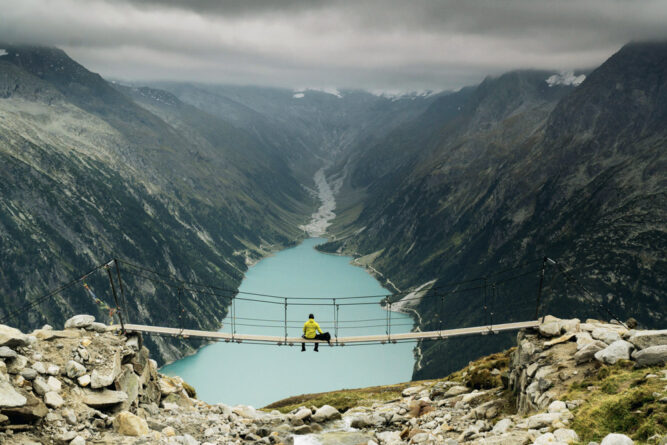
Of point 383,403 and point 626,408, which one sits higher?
point 626,408

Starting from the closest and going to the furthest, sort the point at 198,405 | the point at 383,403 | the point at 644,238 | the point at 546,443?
the point at 546,443 < the point at 198,405 < the point at 383,403 < the point at 644,238

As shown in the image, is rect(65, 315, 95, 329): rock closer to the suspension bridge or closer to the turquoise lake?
the suspension bridge

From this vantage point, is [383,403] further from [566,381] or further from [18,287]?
[18,287]

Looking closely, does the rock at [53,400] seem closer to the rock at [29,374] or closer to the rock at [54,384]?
the rock at [54,384]

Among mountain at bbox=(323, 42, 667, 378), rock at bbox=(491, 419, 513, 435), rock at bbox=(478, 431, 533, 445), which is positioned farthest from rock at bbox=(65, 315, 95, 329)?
mountain at bbox=(323, 42, 667, 378)

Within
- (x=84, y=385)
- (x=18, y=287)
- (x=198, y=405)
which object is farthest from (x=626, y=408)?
(x=18, y=287)

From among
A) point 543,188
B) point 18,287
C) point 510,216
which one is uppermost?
point 543,188

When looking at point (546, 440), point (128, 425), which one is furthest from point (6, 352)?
point (546, 440)

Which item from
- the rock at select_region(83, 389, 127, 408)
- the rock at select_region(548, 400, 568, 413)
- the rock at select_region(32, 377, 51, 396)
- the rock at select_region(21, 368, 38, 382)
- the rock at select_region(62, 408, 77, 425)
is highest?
the rock at select_region(21, 368, 38, 382)
